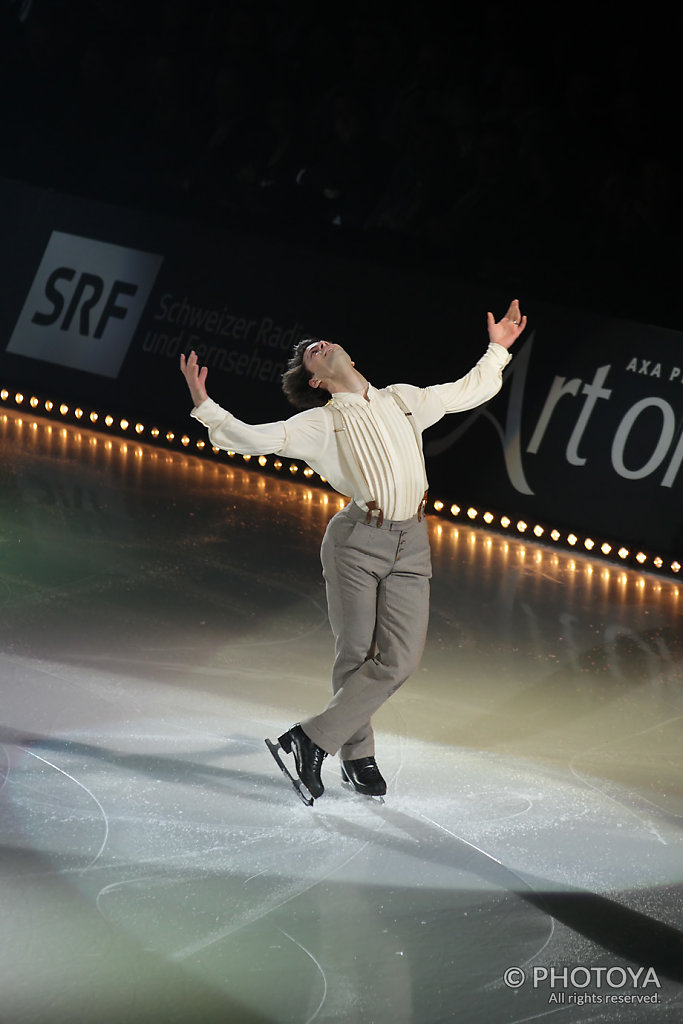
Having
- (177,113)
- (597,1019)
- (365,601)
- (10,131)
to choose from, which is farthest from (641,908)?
(10,131)

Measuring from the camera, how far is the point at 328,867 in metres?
4.34

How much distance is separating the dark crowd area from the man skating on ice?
12.6ft

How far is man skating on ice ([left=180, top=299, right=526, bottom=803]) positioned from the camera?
4707mm

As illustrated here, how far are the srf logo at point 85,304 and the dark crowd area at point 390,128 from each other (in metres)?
0.46

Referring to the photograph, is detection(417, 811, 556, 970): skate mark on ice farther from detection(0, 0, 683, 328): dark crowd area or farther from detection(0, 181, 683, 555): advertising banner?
detection(0, 0, 683, 328): dark crowd area

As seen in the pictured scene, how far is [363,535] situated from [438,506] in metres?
3.94

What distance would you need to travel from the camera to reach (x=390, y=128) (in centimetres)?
1058

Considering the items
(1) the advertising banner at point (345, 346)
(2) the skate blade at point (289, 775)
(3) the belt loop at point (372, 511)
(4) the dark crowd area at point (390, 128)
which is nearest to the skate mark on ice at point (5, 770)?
(2) the skate blade at point (289, 775)

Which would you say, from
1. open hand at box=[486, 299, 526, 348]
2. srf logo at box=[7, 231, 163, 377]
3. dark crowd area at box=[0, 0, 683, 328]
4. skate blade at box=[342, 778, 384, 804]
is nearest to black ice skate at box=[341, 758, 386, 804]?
skate blade at box=[342, 778, 384, 804]

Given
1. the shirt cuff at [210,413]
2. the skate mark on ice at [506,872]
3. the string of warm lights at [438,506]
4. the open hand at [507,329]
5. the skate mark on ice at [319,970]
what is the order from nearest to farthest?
1. the skate mark on ice at [319,970]
2. the skate mark on ice at [506,872]
3. the shirt cuff at [210,413]
4. the open hand at [507,329]
5. the string of warm lights at [438,506]

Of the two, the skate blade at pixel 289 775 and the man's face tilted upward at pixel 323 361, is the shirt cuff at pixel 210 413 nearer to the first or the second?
the man's face tilted upward at pixel 323 361

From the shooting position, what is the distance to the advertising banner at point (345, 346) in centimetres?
805

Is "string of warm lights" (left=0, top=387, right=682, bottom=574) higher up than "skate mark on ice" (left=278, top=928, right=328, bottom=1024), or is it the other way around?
"string of warm lights" (left=0, top=387, right=682, bottom=574)

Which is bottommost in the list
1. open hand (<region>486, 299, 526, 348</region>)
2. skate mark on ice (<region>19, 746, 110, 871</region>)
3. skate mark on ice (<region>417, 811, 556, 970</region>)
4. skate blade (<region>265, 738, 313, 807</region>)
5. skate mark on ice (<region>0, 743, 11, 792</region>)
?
skate mark on ice (<region>0, 743, 11, 792</region>)
